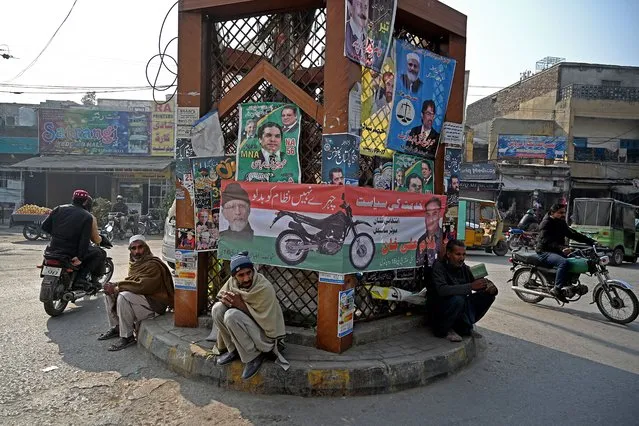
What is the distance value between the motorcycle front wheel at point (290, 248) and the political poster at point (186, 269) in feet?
3.54

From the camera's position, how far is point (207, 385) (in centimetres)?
381

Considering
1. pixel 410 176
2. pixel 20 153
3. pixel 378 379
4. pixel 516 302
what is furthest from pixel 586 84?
pixel 20 153

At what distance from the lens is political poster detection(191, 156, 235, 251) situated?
15.5ft

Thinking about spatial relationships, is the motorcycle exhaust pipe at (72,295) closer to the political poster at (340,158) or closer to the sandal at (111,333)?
the sandal at (111,333)

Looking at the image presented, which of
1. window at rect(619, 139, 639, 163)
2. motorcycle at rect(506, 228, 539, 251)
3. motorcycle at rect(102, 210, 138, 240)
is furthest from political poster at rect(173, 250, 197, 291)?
window at rect(619, 139, 639, 163)

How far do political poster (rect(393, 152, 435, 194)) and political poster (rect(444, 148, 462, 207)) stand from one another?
6.8 inches

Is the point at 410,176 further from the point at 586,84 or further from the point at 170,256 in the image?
the point at 586,84

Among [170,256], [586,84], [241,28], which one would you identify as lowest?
[170,256]

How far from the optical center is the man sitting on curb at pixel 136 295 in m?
4.76

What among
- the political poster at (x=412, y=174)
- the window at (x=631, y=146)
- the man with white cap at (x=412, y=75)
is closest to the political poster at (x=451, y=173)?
the political poster at (x=412, y=174)

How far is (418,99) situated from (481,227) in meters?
11.0

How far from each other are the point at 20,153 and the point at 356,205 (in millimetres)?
25041

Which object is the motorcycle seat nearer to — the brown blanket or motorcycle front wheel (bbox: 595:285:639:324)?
motorcycle front wheel (bbox: 595:285:639:324)

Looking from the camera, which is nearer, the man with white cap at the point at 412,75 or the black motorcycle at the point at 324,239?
the black motorcycle at the point at 324,239
